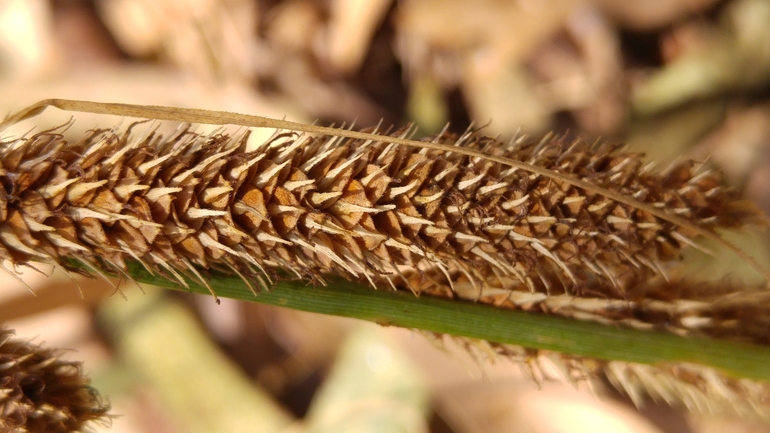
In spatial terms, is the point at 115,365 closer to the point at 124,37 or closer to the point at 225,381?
the point at 225,381

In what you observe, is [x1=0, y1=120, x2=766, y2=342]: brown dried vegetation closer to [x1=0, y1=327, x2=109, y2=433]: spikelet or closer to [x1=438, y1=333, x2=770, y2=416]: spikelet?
[x1=438, y1=333, x2=770, y2=416]: spikelet

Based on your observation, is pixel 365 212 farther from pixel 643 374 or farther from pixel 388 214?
pixel 643 374

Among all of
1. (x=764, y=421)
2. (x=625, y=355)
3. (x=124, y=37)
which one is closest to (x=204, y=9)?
(x=124, y=37)

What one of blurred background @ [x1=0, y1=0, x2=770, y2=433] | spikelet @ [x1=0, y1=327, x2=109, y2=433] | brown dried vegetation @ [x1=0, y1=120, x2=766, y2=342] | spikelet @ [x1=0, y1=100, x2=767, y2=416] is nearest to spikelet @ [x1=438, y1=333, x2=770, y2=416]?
spikelet @ [x1=0, y1=100, x2=767, y2=416]

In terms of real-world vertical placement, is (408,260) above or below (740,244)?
below

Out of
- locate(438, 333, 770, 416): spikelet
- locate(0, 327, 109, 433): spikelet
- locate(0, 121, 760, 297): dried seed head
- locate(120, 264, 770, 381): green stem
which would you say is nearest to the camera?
locate(0, 121, 760, 297): dried seed head

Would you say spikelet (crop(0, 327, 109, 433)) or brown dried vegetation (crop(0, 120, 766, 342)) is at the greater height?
brown dried vegetation (crop(0, 120, 766, 342))
